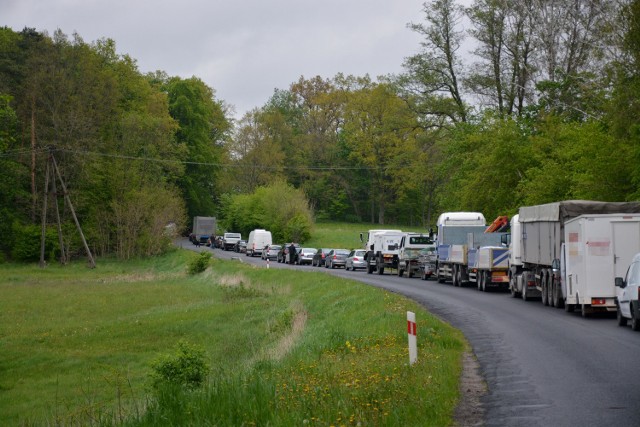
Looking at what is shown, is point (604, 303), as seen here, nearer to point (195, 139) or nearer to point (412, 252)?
point (412, 252)

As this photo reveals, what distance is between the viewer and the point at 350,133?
97625 mm

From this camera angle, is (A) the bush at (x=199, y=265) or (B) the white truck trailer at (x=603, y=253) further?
(A) the bush at (x=199, y=265)

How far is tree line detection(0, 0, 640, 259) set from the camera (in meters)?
41.6

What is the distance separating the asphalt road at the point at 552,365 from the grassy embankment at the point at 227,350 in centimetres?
74

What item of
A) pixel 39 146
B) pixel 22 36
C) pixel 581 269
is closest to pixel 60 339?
pixel 581 269

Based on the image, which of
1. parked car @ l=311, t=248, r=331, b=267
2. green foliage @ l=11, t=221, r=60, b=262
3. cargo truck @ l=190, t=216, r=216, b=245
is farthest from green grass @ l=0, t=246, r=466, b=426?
cargo truck @ l=190, t=216, r=216, b=245

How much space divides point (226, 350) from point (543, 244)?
1089 cm

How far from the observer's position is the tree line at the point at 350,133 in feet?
136

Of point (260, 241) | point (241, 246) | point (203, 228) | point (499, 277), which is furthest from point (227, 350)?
point (203, 228)

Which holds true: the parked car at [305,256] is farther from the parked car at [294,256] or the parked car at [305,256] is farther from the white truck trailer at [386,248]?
the white truck trailer at [386,248]

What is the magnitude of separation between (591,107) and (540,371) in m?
35.8

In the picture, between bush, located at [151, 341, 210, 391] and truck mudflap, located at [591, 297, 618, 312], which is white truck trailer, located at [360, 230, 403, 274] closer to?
truck mudflap, located at [591, 297, 618, 312]

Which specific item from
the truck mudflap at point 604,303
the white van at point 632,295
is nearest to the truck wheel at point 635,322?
the white van at point 632,295

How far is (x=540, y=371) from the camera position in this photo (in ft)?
46.9
